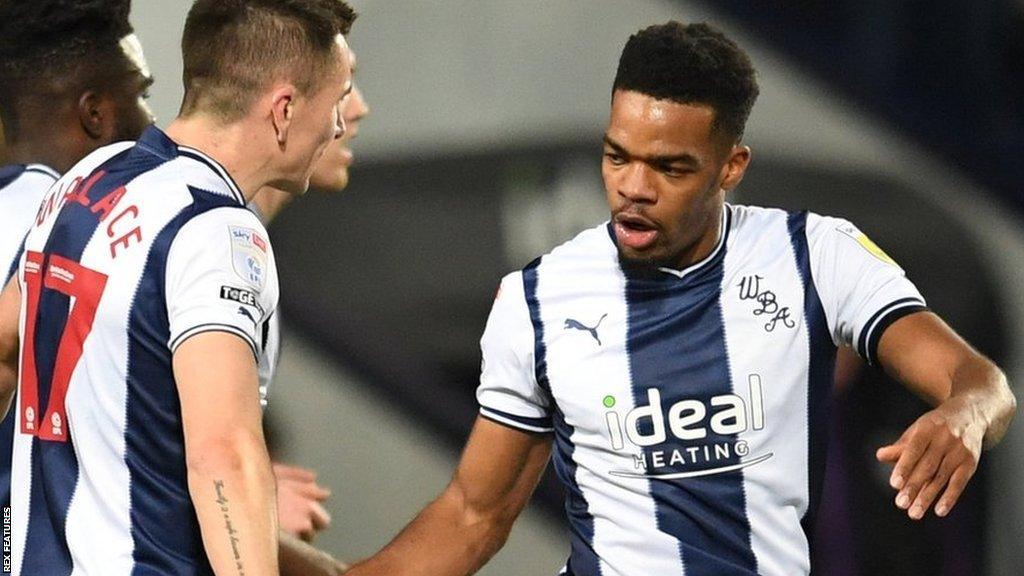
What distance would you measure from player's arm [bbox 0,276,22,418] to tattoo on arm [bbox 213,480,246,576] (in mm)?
548

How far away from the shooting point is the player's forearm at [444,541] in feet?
8.21

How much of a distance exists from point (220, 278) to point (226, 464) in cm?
26

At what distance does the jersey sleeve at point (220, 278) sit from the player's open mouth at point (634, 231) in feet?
1.86

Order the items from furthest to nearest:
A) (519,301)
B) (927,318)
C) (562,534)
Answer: (562,534) < (519,301) < (927,318)

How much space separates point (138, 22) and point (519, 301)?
2.04 metres

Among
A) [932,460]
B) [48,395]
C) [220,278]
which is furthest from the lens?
[48,395]

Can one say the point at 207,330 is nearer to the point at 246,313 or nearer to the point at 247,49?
the point at 246,313

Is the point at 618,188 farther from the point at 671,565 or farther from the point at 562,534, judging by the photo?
the point at 562,534

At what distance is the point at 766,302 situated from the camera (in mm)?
2393

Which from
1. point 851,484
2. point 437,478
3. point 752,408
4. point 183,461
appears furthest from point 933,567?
point 183,461

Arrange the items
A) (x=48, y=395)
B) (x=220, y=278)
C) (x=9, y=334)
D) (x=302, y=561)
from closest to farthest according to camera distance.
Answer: (x=220, y=278), (x=48, y=395), (x=9, y=334), (x=302, y=561)

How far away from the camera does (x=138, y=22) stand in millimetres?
4090

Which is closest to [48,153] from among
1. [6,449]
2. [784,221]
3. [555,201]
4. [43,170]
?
[43,170]

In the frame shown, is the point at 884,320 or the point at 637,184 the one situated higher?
the point at 637,184
